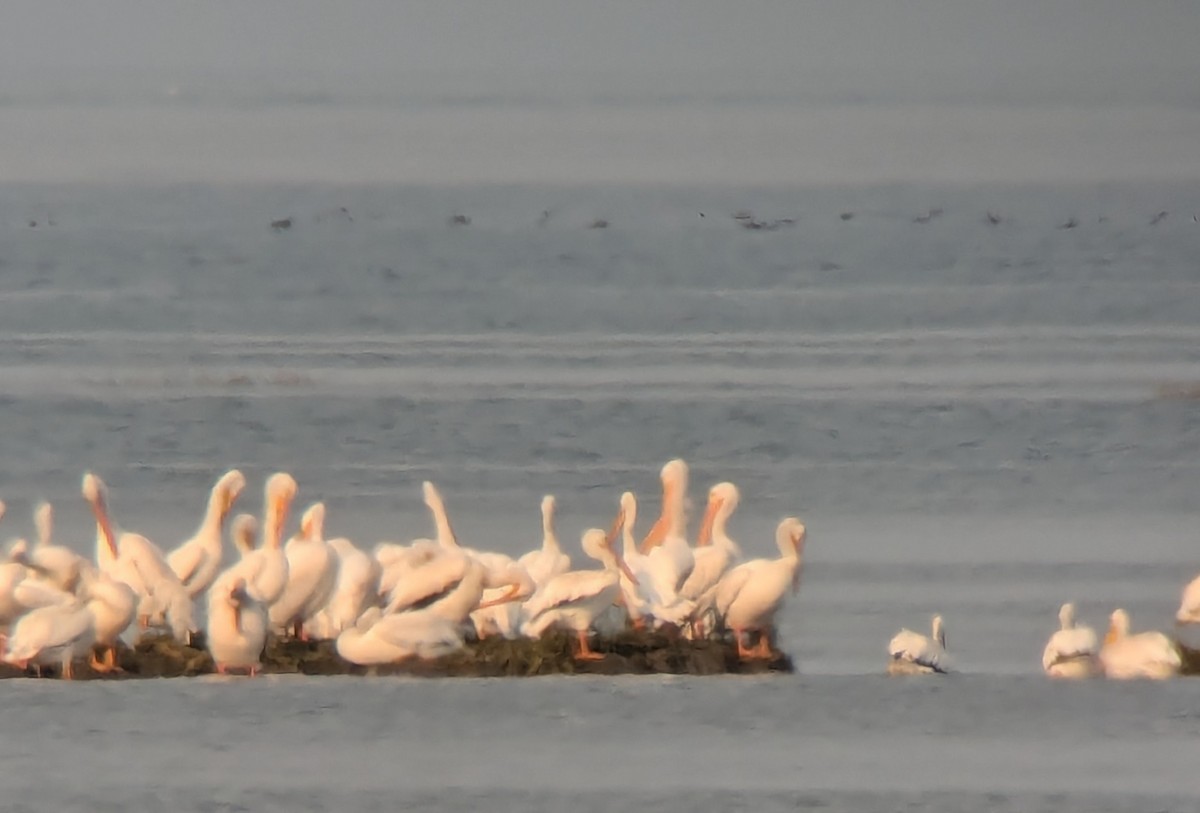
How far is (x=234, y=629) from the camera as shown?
8.05 feet

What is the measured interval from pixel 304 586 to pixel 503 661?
0.30 m

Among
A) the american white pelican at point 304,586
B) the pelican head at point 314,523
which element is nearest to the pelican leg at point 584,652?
the american white pelican at point 304,586

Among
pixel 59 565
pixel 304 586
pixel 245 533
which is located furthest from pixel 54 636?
pixel 245 533

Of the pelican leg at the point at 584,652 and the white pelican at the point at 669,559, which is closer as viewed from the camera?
the pelican leg at the point at 584,652

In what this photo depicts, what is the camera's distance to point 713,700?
7.97 feet

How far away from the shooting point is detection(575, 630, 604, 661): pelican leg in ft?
8.13

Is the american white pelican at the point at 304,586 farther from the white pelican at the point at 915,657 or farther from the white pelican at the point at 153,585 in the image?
the white pelican at the point at 915,657

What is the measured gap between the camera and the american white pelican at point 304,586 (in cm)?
260

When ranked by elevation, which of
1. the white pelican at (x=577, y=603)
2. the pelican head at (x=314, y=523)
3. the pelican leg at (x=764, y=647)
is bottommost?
the pelican leg at (x=764, y=647)

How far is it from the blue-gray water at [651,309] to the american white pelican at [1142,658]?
440 millimetres

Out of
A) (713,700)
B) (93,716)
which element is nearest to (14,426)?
(93,716)

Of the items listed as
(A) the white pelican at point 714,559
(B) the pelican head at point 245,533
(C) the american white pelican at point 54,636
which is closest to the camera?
(C) the american white pelican at point 54,636

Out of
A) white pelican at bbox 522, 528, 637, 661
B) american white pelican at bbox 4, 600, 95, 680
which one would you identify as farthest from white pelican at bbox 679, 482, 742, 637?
american white pelican at bbox 4, 600, 95, 680

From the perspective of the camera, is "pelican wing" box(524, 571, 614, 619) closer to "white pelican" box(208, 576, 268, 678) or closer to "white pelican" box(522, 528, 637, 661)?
"white pelican" box(522, 528, 637, 661)
